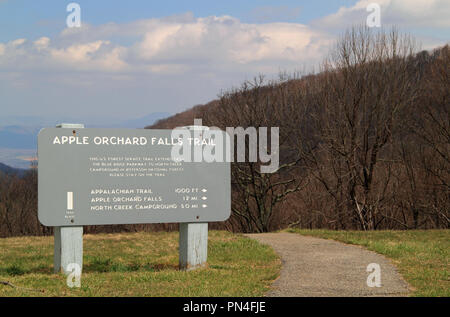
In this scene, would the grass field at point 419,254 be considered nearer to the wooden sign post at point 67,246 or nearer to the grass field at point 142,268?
the grass field at point 142,268

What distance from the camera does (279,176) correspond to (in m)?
Result: 36.9

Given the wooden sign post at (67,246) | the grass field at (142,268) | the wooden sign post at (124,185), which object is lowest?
the grass field at (142,268)

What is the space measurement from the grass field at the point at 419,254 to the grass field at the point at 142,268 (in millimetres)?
2096

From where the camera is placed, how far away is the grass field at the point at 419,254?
8.15 metres

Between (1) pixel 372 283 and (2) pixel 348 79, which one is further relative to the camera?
(2) pixel 348 79

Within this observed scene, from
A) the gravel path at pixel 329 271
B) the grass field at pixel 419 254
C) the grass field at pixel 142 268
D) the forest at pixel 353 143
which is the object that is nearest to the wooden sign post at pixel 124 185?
the grass field at pixel 142 268

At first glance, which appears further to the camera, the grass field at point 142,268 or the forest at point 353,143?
the forest at point 353,143

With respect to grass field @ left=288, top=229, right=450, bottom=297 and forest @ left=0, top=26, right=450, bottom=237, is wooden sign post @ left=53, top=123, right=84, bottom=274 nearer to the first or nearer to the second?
grass field @ left=288, top=229, right=450, bottom=297

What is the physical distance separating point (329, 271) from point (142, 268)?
130 inches

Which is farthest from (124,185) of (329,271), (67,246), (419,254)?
(419,254)
